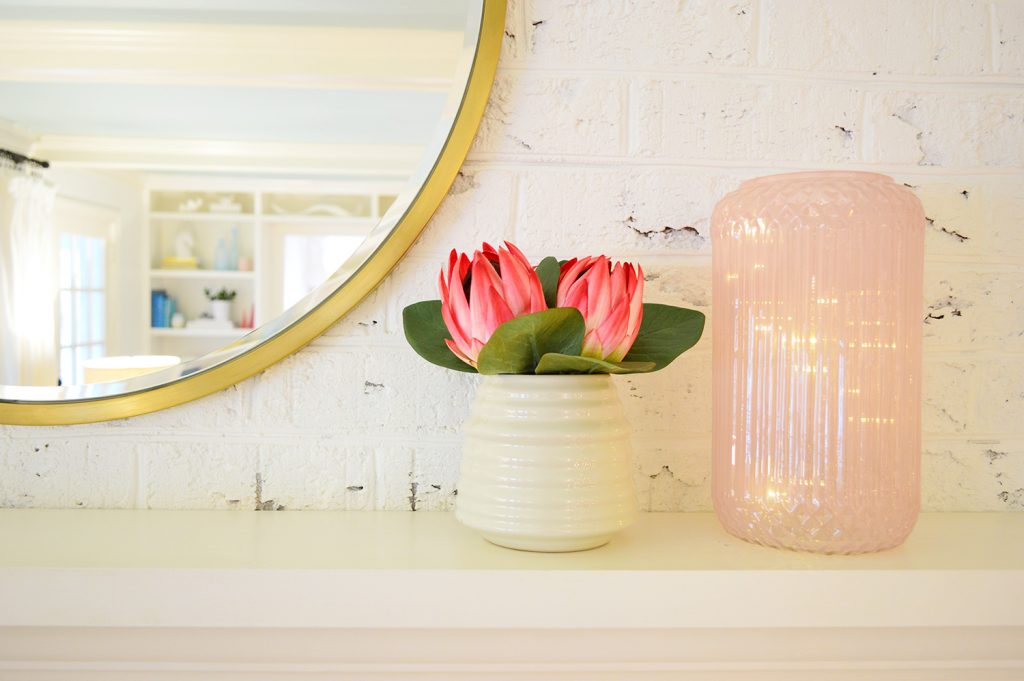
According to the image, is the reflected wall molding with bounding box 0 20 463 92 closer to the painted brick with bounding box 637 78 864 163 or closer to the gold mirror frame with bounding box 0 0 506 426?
the gold mirror frame with bounding box 0 0 506 426

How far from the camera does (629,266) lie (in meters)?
0.57

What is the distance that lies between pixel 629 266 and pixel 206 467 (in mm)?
479

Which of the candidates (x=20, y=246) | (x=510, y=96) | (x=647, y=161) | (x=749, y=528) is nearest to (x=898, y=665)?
(x=749, y=528)

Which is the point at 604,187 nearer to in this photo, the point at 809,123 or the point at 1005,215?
the point at 809,123

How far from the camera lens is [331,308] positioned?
2.35 ft

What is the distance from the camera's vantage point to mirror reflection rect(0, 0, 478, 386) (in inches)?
27.2

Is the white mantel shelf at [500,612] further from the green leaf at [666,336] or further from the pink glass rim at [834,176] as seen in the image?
the pink glass rim at [834,176]

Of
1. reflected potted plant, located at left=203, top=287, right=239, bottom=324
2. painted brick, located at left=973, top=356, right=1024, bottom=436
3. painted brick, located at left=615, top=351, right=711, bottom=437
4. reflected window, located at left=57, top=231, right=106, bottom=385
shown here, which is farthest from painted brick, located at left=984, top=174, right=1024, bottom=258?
reflected window, located at left=57, top=231, right=106, bottom=385

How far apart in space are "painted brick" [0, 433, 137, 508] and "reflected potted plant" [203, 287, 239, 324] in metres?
0.17

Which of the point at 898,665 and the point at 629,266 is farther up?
the point at 629,266

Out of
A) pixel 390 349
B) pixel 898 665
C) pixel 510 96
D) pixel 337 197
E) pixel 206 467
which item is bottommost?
pixel 898 665

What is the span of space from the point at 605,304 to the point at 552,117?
271 mm

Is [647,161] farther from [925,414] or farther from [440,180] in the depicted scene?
[925,414]

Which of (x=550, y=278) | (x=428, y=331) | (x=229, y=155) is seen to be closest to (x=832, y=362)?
(x=550, y=278)
